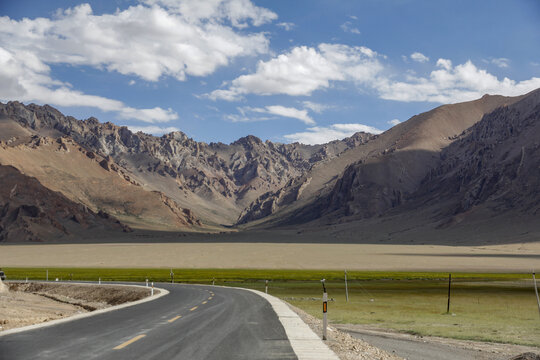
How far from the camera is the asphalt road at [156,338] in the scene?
1361cm

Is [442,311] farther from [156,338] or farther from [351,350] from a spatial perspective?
[156,338]

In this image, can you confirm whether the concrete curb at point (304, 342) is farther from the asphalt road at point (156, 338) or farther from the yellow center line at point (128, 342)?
the yellow center line at point (128, 342)

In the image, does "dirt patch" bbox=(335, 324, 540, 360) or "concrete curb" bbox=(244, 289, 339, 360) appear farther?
"dirt patch" bbox=(335, 324, 540, 360)

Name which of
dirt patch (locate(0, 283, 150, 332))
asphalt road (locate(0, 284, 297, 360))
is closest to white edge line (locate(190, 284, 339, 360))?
asphalt road (locate(0, 284, 297, 360))

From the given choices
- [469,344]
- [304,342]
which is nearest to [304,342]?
[304,342]

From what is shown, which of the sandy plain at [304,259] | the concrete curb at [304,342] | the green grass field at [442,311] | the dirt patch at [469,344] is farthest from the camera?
the sandy plain at [304,259]

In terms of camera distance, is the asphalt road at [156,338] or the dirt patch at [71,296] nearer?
the asphalt road at [156,338]

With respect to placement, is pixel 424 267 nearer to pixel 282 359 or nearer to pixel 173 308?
pixel 173 308

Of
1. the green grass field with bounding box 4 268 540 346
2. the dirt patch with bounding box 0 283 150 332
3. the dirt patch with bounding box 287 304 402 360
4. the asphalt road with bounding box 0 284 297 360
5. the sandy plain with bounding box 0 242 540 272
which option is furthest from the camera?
the sandy plain with bounding box 0 242 540 272

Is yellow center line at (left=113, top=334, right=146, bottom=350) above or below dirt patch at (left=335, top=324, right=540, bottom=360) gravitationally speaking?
above

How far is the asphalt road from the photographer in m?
13.6

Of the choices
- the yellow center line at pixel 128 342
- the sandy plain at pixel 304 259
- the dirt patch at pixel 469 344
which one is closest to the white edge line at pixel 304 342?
the yellow center line at pixel 128 342

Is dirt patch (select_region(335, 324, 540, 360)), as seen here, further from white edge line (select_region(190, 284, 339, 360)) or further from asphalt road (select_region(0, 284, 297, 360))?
asphalt road (select_region(0, 284, 297, 360))

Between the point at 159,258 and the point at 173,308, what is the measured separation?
386 ft
